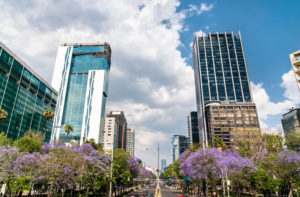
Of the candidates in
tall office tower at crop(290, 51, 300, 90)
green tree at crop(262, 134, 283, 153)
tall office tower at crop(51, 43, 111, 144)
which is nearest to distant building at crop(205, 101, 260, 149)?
green tree at crop(262, 134, 283, 153)

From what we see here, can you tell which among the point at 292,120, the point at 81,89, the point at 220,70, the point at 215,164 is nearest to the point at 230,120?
the point at 292,120

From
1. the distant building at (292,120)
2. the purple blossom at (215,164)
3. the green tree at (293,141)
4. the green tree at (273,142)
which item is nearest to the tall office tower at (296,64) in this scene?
the green tree at (273,142)

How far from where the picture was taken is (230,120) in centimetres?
11869

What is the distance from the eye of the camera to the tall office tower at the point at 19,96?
71875 mm

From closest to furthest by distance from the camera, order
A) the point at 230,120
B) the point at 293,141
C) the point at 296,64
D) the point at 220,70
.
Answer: the point at 293,141 → the point at 296,64 → the point at 230,120 → the point at 220,70

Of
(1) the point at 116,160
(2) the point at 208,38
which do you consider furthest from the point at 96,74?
(1) the point at 116,160

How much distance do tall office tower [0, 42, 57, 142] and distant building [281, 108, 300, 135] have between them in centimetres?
11427

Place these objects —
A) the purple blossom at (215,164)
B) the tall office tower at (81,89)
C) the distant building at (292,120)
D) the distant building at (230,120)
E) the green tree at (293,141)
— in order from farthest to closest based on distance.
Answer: the tall office tower at (81,89) < the distant building at (230,120) < the distant building at (292,120) < the green tree at (293,141) < the purple blossom at (215,164)

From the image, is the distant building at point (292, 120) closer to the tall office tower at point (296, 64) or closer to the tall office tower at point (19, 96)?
the tall office tower at point (296, 64)

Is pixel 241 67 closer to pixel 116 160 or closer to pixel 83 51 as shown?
pixel 83 51

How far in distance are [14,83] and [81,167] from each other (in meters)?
68.3

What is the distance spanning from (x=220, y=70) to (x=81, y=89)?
11462cm

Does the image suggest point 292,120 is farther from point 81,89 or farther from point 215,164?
point 81,89

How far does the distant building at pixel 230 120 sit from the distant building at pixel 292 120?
14.3 meters
